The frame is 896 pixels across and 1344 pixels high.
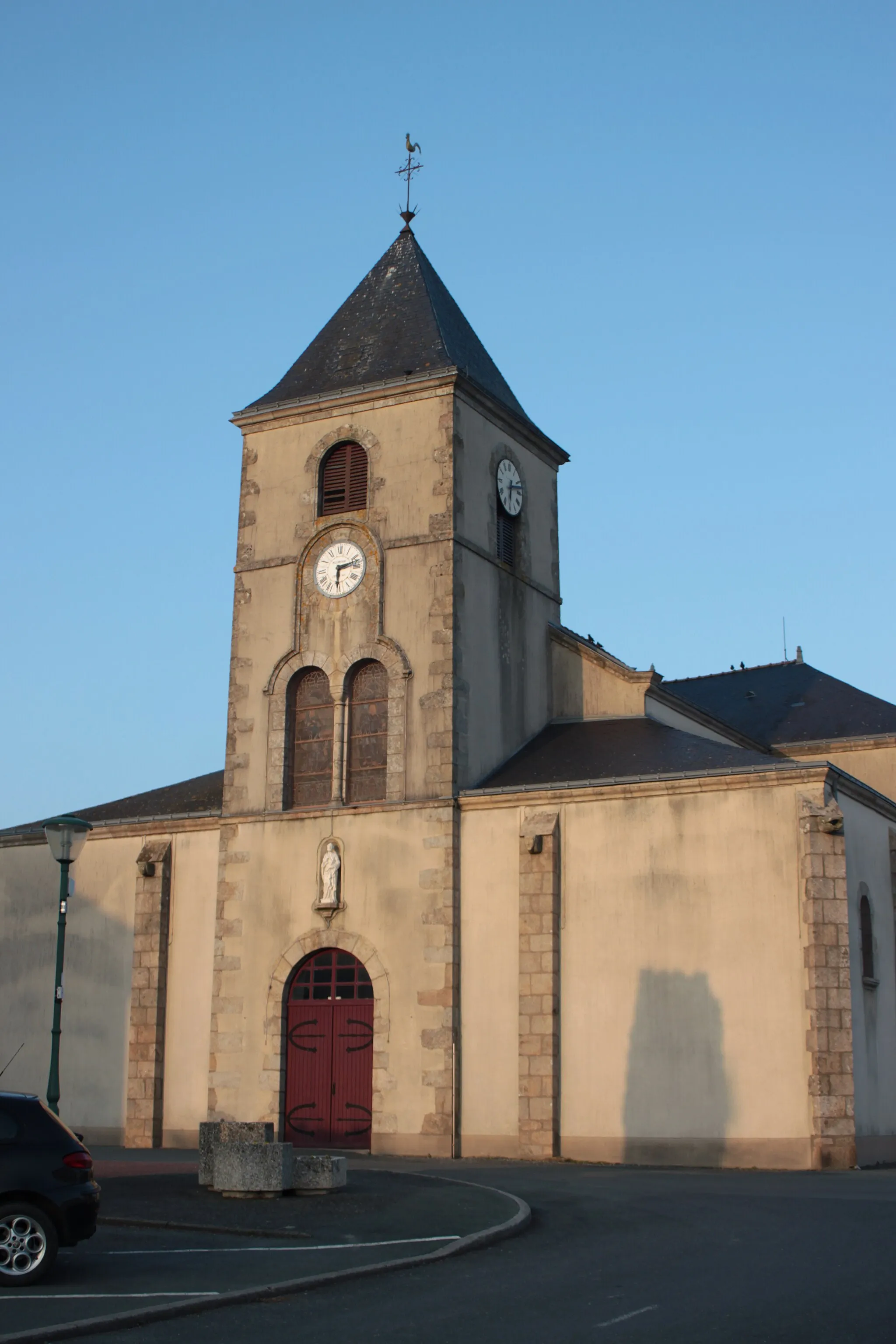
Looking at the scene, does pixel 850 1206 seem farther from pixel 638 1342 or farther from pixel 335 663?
pixel 335 663

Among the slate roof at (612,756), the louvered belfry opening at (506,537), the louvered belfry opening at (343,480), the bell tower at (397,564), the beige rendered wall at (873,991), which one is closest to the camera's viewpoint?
the beige rendered wall at (873,991)

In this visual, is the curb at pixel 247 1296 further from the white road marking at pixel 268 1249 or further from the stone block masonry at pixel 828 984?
the stone block masonry at pixel 828 984

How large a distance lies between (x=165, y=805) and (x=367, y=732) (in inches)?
203

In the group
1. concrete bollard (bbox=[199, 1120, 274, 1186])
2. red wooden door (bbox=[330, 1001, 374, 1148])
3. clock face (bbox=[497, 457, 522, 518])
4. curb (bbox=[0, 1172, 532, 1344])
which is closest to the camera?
curb (bbox=[0, 1172, 532, 1344])

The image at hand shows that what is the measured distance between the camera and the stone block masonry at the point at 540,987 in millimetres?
21578

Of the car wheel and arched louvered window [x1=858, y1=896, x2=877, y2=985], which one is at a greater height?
arched louvered window [x1=858, y1=896, x2=877, y2=985]

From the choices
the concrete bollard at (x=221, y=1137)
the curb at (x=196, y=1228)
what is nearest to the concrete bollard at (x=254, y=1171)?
the concrete bollard at (x=221, y=1137)

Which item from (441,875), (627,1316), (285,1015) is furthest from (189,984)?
(627,1316)

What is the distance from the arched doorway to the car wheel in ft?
43.6

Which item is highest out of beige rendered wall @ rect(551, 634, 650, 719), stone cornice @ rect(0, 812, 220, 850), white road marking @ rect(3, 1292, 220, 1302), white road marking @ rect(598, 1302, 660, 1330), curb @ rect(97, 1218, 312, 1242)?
beige rendered wall @ rect(551, 634, 650, 719)

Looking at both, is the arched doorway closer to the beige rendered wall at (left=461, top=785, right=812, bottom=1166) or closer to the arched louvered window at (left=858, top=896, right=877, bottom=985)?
the beige rendered wall at (left=461, top=785, right=812, bottom=1166)

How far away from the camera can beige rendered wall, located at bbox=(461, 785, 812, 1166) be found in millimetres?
20359

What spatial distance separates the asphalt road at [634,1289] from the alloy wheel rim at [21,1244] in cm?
165

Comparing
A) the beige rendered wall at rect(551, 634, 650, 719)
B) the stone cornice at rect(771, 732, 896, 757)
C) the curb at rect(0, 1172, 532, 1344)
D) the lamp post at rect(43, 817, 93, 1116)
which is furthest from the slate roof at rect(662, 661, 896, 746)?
the curb at rect(0, 1172, 532, 1344)
